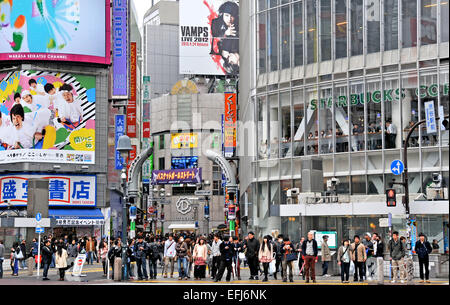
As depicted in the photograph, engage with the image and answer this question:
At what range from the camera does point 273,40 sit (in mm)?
52562

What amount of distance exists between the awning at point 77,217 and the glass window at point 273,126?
2664 cm

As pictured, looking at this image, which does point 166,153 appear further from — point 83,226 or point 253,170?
point 253,170

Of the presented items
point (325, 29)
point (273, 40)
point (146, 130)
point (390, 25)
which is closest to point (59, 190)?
point (273, 40)

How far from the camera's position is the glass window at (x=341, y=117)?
46781 mm

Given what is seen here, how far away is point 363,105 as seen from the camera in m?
46.1

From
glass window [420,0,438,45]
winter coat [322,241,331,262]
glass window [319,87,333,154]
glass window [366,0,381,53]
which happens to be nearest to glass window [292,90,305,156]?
glass window [319,87,333,154]

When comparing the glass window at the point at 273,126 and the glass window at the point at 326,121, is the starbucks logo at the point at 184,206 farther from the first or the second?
the glass window at the point at 326,121

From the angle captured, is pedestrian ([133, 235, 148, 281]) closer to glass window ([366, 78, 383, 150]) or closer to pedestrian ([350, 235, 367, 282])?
pedestrian ([350, 235, 367, 282])

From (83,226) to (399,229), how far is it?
1707 inches

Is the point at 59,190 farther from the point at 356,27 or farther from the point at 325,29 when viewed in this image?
the point at 356,27

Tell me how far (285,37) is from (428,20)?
1117 cm

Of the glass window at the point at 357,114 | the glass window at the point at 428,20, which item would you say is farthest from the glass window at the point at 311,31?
the glass window at the point at 428,20

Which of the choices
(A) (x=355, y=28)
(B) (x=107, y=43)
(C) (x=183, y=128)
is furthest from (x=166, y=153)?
(A) (x=355, y=28)

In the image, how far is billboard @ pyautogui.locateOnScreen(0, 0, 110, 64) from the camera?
74812mm
